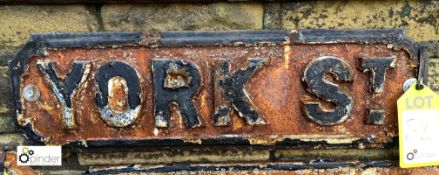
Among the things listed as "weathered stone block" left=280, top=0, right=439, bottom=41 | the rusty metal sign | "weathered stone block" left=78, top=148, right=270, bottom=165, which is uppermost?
"weathered stone block" left=280, top=0, right=439, bottom=41

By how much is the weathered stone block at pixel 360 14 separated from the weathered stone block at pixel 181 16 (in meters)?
0.10

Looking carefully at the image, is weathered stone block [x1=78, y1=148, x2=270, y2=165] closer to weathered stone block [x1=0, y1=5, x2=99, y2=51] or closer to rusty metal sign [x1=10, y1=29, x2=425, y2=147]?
rusty metal sign [x1=10, y1=29, x2=425, y2=147]

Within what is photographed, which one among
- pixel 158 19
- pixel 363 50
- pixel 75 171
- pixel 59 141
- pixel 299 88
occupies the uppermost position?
pixel 158 19

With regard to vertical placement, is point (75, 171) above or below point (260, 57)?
below

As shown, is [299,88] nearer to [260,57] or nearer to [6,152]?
[260,57]

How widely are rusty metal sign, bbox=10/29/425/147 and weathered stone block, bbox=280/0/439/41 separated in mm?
Answer: 33

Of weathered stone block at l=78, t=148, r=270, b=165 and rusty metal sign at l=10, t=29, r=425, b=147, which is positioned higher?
rusty metal sign at l=10, t=29, r=425, b=147

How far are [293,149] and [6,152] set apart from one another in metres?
0.85

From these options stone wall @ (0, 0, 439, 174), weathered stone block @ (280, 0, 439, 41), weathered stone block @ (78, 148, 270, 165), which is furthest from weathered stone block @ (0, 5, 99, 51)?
weathered stone block @ (280, 0, 439, 41)

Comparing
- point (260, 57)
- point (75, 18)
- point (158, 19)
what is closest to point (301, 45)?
point (260, 57)

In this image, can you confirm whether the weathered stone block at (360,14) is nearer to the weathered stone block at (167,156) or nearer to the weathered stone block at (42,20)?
the weathered stone block at (167,156)

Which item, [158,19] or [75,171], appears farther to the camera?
[75,171]

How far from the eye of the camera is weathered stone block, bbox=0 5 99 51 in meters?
1.34

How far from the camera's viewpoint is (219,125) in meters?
1.37
